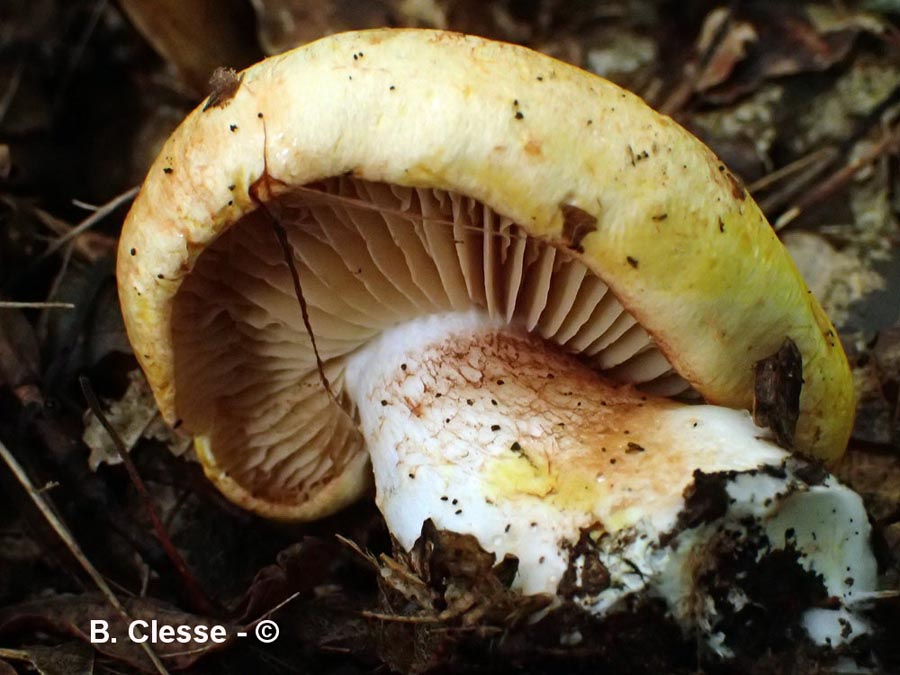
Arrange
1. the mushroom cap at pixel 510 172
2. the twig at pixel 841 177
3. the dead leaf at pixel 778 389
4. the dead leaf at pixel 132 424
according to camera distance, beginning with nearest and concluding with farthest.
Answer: the mushroom cap at pixel 510 172, the dead leaf at pixel 778 389, the dead leaf at pixel 132 424, the twig at pixel 841 177

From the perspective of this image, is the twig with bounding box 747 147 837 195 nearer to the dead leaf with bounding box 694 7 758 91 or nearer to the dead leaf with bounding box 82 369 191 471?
the dead leaf with bounding box 694 7 758 91

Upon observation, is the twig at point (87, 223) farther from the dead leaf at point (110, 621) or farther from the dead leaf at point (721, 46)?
the dead leaf at point (721, 46)

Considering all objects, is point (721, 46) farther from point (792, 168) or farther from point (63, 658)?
point (63, 658)

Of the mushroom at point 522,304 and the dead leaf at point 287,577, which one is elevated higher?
the mushroom at point 522,304

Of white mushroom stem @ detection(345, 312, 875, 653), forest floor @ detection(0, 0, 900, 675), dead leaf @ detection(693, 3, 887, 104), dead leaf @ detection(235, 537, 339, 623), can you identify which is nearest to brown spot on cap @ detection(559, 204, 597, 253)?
white mushroom stem @ detection(345, 312, 875, 653)

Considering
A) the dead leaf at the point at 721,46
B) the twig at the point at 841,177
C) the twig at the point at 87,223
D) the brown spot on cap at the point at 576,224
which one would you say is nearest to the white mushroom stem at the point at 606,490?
the brown spot on cap at the point at 576,224

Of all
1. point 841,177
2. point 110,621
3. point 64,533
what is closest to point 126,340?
point 64,533

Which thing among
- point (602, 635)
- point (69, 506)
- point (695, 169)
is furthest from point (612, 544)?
point (69, 506)
